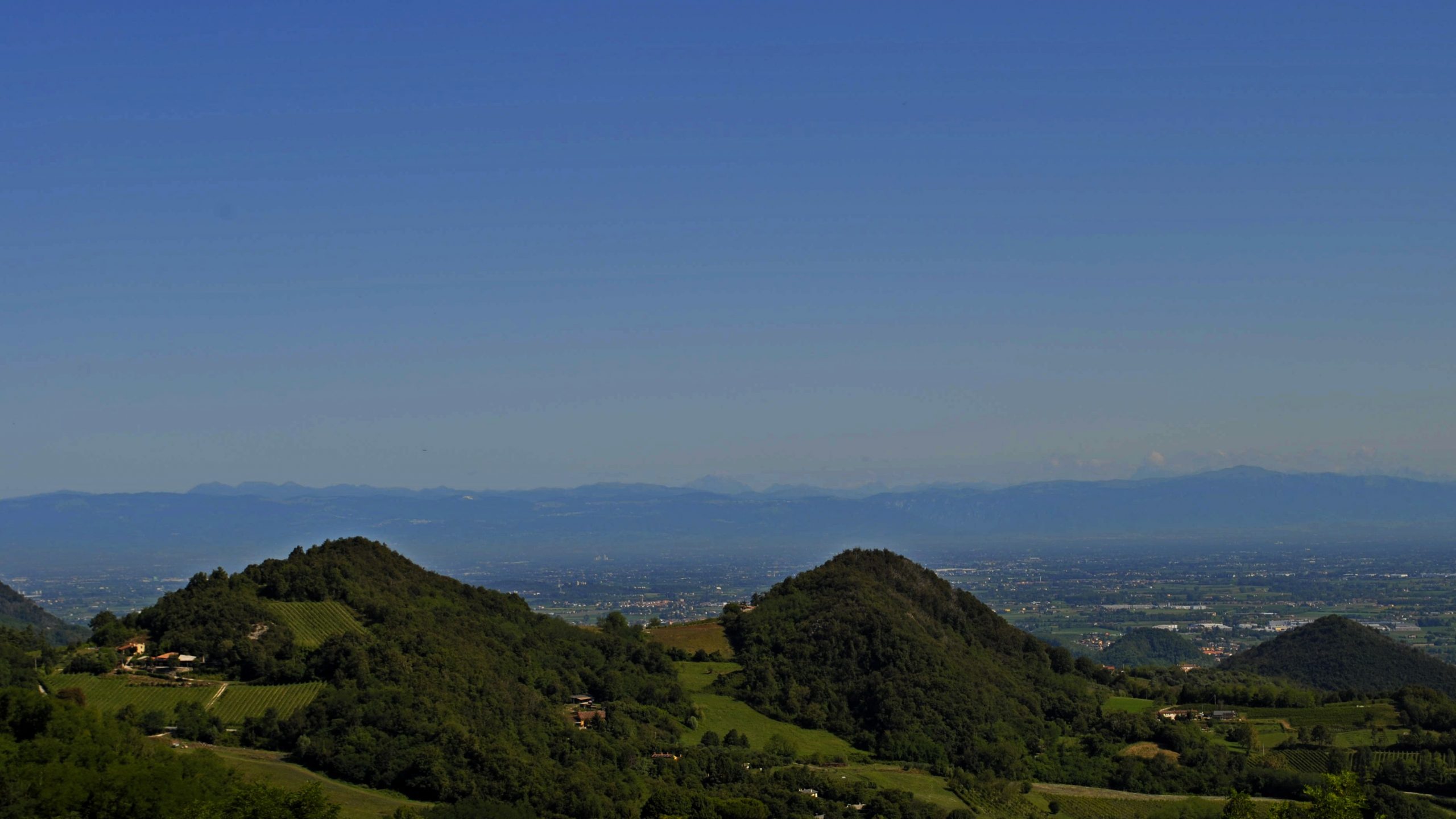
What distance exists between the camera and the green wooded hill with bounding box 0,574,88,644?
131250 millimetres

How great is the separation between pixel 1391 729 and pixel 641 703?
144 feet

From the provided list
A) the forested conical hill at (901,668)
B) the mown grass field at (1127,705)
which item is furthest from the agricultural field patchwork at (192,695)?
the mown grass field at (1127,705)

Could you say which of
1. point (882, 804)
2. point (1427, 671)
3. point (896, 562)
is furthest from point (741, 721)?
point (1427, 671)

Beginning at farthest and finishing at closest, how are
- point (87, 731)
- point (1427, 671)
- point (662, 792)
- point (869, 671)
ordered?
point (1427, 671)
point (869, 671)
point (662, 792)
point (87, 731)

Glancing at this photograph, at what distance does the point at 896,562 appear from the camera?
103375mm

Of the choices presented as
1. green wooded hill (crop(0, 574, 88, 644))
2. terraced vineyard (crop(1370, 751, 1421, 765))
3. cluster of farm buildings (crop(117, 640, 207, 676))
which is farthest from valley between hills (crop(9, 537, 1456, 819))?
green wooded hill (crop(0, 574, 88, 644))

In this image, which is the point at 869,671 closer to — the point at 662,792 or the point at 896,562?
the point at 896,562

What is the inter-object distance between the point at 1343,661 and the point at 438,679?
87009 mm

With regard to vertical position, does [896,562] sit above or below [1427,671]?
above

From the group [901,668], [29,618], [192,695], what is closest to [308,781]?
[192,695]

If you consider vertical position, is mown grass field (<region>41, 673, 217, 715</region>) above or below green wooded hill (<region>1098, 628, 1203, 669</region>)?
above

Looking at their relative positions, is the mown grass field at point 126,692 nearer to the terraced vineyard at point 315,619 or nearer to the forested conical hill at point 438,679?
the forested conical hill at point 438,679

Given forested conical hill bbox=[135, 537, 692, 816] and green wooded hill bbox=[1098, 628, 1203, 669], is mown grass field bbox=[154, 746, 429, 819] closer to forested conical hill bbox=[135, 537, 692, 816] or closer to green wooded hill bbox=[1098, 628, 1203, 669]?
forested conical hill bbox=[135, 537, 692, 816]

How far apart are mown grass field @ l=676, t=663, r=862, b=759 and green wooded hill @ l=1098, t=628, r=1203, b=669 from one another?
232 ft
